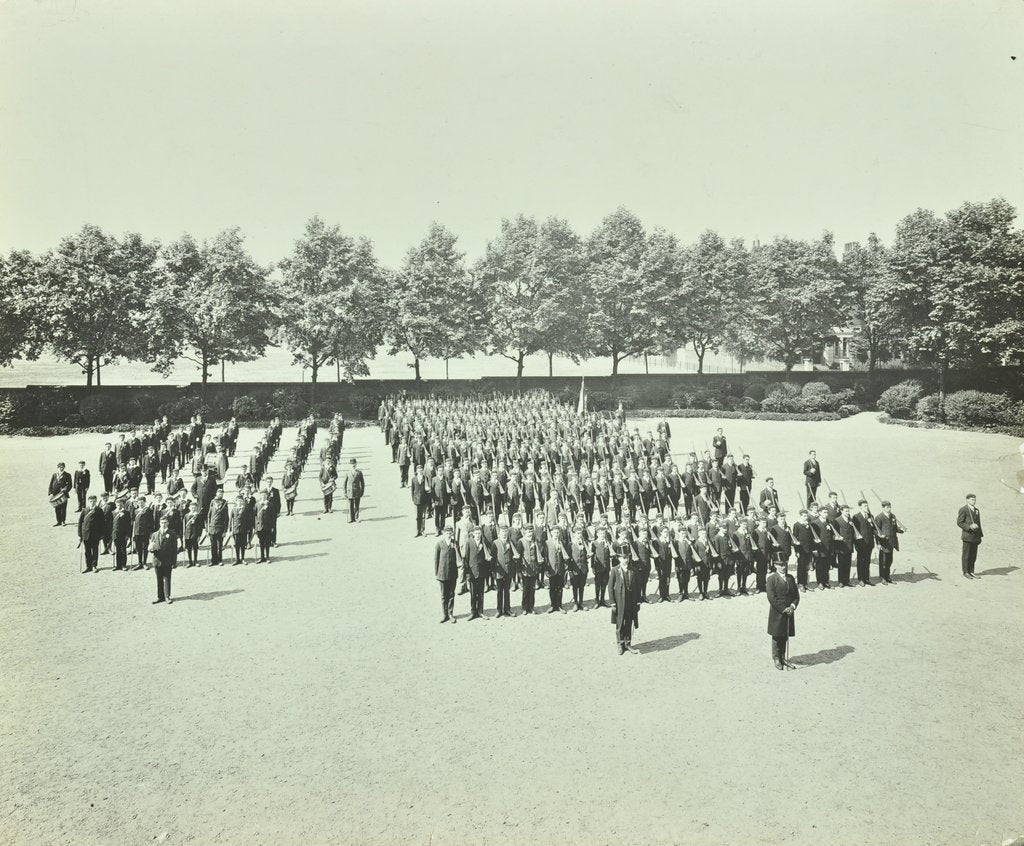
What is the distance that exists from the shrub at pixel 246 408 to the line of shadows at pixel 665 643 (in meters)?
31.0

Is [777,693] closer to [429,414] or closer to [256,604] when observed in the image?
[256,604]

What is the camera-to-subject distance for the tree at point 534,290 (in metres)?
42.6

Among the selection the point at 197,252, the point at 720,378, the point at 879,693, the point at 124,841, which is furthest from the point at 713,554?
the point at 720,378

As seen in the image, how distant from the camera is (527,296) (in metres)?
43.5

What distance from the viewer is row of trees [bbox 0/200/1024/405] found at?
32.1m

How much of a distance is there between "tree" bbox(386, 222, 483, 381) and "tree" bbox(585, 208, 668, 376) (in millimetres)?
7334

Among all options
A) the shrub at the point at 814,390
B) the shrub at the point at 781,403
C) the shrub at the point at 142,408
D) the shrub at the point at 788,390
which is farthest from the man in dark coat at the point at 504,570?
the shrub at the point at 788,390

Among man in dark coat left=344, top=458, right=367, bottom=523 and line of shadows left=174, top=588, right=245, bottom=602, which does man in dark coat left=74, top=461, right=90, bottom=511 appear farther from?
line of shadows left=174, top=588, right=245, bottom=602

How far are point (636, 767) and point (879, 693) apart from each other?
3.29m

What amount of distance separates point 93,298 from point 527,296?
2350cm

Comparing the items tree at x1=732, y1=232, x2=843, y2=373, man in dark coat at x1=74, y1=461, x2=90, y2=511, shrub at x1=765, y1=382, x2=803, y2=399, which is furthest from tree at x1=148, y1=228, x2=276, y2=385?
tree at x1=732, y1=232, x2=843, y2=373

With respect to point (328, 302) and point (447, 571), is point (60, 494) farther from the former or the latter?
point (328, 302)

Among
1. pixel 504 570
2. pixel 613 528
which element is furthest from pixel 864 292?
pixel 504 570

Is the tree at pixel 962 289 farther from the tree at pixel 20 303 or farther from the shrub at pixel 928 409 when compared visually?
the tree at pixel 20 303
